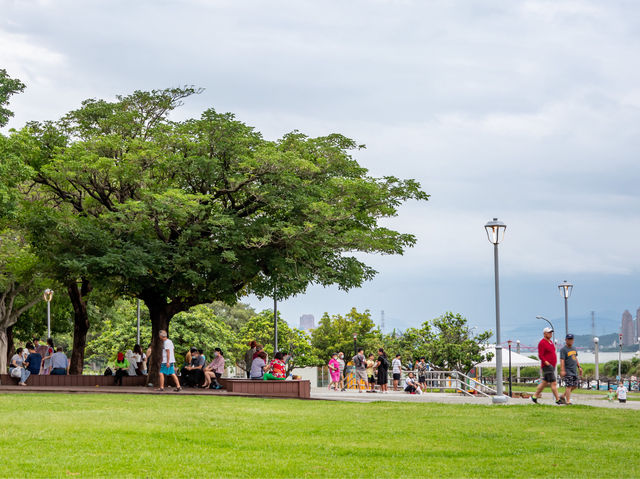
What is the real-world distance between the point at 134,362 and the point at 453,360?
19.1m

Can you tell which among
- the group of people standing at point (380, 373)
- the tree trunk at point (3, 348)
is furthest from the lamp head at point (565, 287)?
the tree trunk at point (3, 348)

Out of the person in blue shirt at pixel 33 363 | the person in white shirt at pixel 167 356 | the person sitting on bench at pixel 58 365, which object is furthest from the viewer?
the person sitting on bench at pixel 58 365

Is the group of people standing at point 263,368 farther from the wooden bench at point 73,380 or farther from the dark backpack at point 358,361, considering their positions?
the dark backpack at point 358,361

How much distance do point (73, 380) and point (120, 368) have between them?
176cm

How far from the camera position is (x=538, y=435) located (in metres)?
12.4

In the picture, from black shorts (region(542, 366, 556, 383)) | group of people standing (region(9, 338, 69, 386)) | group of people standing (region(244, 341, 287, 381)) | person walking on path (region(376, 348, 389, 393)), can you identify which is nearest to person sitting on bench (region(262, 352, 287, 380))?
group of people standing (region(244, 341, 287, 381))

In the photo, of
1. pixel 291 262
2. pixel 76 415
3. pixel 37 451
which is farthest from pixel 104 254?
pixel 37 451

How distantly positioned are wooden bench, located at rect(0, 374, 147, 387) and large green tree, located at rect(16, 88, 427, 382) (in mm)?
2186

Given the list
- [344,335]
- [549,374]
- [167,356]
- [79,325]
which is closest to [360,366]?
[79,325]

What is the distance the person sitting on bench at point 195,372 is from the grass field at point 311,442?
9.64 m

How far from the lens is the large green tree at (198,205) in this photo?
2583 centimetres

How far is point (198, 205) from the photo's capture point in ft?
81.5

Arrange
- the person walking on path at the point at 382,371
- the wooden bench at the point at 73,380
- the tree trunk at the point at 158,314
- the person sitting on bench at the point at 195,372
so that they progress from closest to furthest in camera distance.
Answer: the person sitting on bench at the point at 195,372
the wooden bench at the point at 73,380
the tree trunk at the point at 158,314
the person walking on path at the point at 382,371

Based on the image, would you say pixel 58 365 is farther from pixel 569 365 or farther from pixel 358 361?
pixel 569 365
